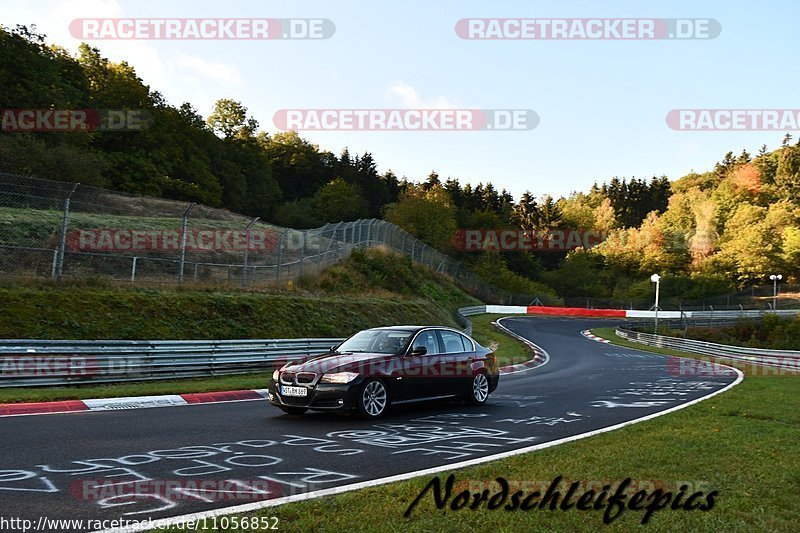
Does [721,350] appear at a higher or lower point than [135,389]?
lower

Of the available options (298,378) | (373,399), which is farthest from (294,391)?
(373,399)

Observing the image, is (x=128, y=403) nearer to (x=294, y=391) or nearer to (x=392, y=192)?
(x=294, y=391)

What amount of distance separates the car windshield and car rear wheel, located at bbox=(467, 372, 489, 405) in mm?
1877

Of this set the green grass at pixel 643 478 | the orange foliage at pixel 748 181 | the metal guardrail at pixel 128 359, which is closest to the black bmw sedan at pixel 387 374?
the green grass at pixel 643 478

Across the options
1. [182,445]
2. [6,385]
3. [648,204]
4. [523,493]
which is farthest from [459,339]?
[648,204]

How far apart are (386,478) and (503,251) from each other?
96091mm

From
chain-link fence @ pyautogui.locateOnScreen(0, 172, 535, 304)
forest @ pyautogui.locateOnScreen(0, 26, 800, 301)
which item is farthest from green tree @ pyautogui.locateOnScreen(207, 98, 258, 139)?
chain-link fence @ pyautogui.locateOnScreen(0, 172, 535, 304)

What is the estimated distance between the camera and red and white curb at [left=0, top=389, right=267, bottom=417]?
10.5m

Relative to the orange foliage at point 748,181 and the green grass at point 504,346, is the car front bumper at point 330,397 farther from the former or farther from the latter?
the orange foliage at point 748,181

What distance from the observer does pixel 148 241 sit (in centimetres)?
3023

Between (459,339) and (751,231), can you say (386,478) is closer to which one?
(459,339)

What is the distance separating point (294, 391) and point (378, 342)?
6.49ft

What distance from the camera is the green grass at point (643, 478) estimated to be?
15.4 ft

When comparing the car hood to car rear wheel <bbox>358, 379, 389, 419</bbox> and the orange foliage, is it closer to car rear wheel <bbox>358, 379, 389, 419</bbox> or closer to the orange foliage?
car rear wheel <bbox>358, 379, 389, 419</bbox>
